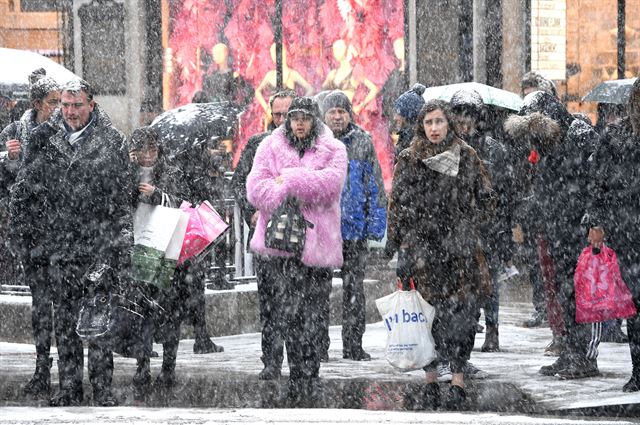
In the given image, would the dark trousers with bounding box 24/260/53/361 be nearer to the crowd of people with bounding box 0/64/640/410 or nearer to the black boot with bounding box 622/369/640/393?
the crowd of people with bounding box 0/64/640/410

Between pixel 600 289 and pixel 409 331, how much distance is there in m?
1.34

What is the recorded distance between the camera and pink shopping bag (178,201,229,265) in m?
10.6

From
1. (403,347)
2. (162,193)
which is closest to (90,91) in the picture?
(162,193)

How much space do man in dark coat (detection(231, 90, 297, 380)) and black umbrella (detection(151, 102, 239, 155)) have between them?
0.98 feet

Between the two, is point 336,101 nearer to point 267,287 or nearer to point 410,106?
point 410,106

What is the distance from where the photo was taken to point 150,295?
10703 mm

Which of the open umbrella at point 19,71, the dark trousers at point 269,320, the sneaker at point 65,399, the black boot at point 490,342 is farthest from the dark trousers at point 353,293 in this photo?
the open umbrella at point 19,71

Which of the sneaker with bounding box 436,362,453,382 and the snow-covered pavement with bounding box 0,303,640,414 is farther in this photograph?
the sneaker with bounding box 436,362,453,382

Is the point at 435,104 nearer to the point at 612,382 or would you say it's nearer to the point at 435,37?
the point at 612,382

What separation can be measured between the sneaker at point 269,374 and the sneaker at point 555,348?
2.17 meters

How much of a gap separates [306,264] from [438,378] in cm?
129

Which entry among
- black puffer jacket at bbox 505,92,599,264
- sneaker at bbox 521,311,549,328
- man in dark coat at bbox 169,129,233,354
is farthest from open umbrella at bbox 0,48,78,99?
black puffer jacket at bbox 505,92,599,264

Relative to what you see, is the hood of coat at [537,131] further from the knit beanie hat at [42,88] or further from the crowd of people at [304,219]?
the knit beanie hat at [42,88]

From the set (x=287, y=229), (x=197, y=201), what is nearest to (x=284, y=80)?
(x=197, y=201)
